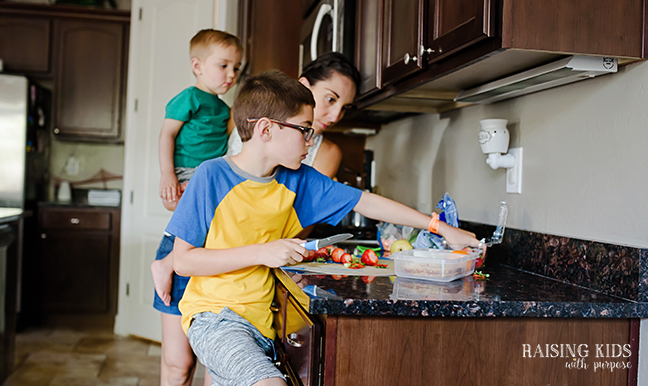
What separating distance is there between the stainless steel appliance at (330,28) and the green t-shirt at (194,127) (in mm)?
516

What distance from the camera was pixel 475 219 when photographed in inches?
65.1

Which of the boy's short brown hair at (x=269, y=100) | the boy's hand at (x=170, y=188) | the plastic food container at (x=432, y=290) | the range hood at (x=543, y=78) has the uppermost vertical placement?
the range hood at (x=543, y=78)

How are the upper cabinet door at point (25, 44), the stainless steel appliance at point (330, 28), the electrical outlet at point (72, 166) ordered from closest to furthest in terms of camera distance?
the stainless steel appliance at point (330, 28) < the upper cabinet door at point (25, 44) < the electrical outlet at point (72, 166)

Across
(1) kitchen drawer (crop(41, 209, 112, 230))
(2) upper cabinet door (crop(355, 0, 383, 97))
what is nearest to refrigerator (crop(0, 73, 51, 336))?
(1) kitchen drawer (crop(41, 209, 112, 230))

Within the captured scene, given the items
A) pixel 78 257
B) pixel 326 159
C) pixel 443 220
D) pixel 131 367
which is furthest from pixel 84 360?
pixel 443 220

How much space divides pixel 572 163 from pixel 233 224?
81 cm

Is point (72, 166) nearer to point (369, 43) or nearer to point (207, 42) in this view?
point (207, 42)

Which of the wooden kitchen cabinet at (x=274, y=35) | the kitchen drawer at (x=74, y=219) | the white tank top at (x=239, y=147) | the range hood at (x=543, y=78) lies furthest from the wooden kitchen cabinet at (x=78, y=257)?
the range hood at (x=543, y=78)

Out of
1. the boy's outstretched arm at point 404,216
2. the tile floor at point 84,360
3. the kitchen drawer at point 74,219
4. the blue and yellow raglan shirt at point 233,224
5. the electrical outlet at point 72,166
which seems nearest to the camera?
the blue and yellow raglan shirt at point 233,224

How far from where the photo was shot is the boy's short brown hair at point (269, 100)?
1245 mm

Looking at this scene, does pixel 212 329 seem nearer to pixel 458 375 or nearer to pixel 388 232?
pixel 458 375

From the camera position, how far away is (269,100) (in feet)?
4.09

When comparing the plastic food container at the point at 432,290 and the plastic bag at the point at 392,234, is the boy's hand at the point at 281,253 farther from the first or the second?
the plastic bag at the point at 392,234

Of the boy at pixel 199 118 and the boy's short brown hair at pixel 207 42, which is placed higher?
the boy's short brown hair at pixel 207 42
